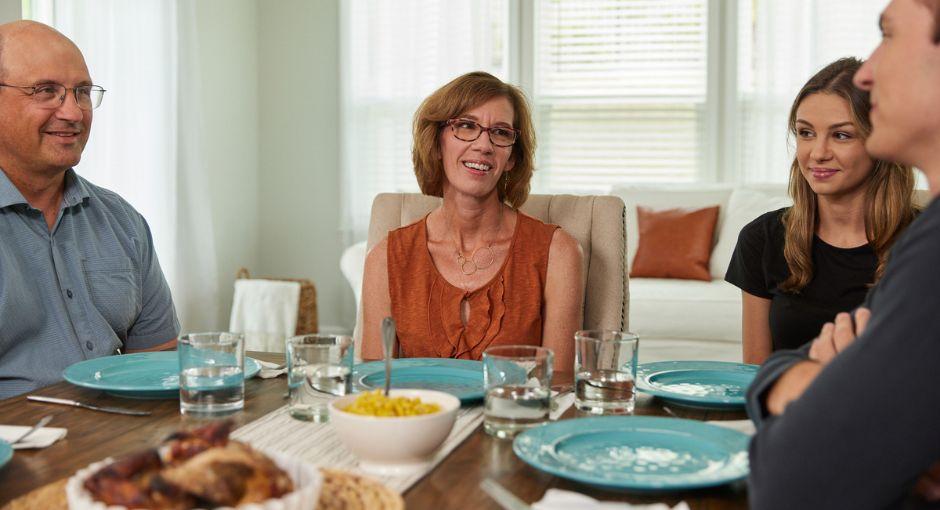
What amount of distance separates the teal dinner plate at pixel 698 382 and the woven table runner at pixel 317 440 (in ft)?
0.97

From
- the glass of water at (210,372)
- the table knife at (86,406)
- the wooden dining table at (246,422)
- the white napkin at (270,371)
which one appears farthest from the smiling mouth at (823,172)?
the table knife at (86,406)

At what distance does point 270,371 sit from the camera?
5.17ft

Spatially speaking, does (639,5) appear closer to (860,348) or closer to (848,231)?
(848,231)

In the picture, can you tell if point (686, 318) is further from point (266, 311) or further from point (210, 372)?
point (210, 372)

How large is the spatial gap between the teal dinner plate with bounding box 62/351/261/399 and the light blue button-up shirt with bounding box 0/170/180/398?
31 centimetres

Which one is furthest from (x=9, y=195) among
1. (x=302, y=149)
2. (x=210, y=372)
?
(x=302, y=149)

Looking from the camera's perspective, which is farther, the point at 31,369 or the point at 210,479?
the point at 31,369

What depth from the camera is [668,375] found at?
5.06ft

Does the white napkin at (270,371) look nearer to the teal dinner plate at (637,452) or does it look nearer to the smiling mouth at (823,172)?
the teal dinner plate at (637,452)

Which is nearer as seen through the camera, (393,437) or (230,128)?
(393,437)

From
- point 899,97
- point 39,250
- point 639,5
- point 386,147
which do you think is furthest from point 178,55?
point 899,97

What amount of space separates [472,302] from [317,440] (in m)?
0.90

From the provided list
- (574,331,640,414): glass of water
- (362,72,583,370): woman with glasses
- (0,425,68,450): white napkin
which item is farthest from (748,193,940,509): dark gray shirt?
(362,72,583,370): woman with glasses

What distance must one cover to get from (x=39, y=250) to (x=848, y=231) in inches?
69.2
